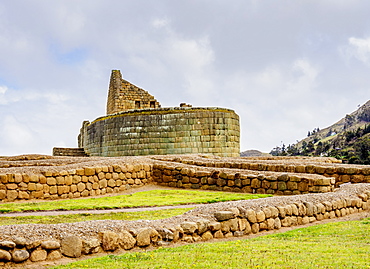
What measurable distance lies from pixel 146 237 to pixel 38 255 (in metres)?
1.83

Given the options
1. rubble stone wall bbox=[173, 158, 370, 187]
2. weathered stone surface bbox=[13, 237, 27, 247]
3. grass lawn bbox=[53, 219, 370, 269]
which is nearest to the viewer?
grass lawn bbox=[53, 219, 370, 269]

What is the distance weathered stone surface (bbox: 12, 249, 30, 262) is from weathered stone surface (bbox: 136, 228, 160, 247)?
1847 millimetres

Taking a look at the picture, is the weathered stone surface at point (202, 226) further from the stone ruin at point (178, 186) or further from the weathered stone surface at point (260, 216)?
the weathered stone surface at point (260, 216)

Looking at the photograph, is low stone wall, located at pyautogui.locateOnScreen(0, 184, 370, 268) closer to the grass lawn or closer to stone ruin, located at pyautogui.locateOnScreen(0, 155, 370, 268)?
stone ruin, located at pyautogui.locateOnScreen(0, 155, 370, 268)

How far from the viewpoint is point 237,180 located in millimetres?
17969

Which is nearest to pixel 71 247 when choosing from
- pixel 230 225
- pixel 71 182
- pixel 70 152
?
pixel 230 225

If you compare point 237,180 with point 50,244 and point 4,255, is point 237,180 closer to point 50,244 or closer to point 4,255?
point 50,244

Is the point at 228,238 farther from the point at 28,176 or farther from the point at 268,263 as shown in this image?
the point at 28,176

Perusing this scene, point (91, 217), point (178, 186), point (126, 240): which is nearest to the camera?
point (126, 240)

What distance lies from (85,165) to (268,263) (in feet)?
40.3

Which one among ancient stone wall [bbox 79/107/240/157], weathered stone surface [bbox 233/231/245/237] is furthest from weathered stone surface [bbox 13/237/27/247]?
ancient stone wall [bbox 79/107/240/157]

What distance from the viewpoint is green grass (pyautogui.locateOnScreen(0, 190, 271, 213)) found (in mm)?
13929

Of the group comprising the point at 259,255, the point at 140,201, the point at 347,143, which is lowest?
the point at 259,255

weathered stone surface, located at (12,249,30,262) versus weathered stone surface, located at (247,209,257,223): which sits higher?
weathered stone surface, located at (247,209,257,223)
